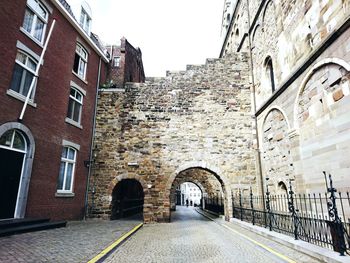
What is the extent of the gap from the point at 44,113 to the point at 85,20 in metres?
6.91

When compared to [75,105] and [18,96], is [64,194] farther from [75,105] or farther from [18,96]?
[18,96]

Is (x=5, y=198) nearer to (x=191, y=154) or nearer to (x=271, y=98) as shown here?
(x=191, y=154)

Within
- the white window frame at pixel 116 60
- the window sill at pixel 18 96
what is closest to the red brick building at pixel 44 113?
the window sill at pixel 18 96

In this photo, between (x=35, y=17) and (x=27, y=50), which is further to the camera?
(x=35, y=17)

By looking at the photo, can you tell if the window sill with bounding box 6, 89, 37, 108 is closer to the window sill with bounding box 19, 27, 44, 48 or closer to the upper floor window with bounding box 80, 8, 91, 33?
the window sill with bounding box 19, 27, 44, 48

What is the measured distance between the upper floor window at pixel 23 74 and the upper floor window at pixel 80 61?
345 centimetres

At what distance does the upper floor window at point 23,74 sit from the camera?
9.07m

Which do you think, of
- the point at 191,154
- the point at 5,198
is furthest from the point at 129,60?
the point at 5,198

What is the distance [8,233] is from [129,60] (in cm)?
1780

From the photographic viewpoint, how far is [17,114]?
893 centimetres

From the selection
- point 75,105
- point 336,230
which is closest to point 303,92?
point 336,230

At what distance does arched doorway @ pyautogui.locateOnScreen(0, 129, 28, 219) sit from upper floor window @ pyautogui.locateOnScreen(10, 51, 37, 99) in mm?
1563

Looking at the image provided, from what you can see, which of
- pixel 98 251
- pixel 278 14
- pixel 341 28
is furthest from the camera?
pixel 278 14

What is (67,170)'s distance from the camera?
39.0ft
